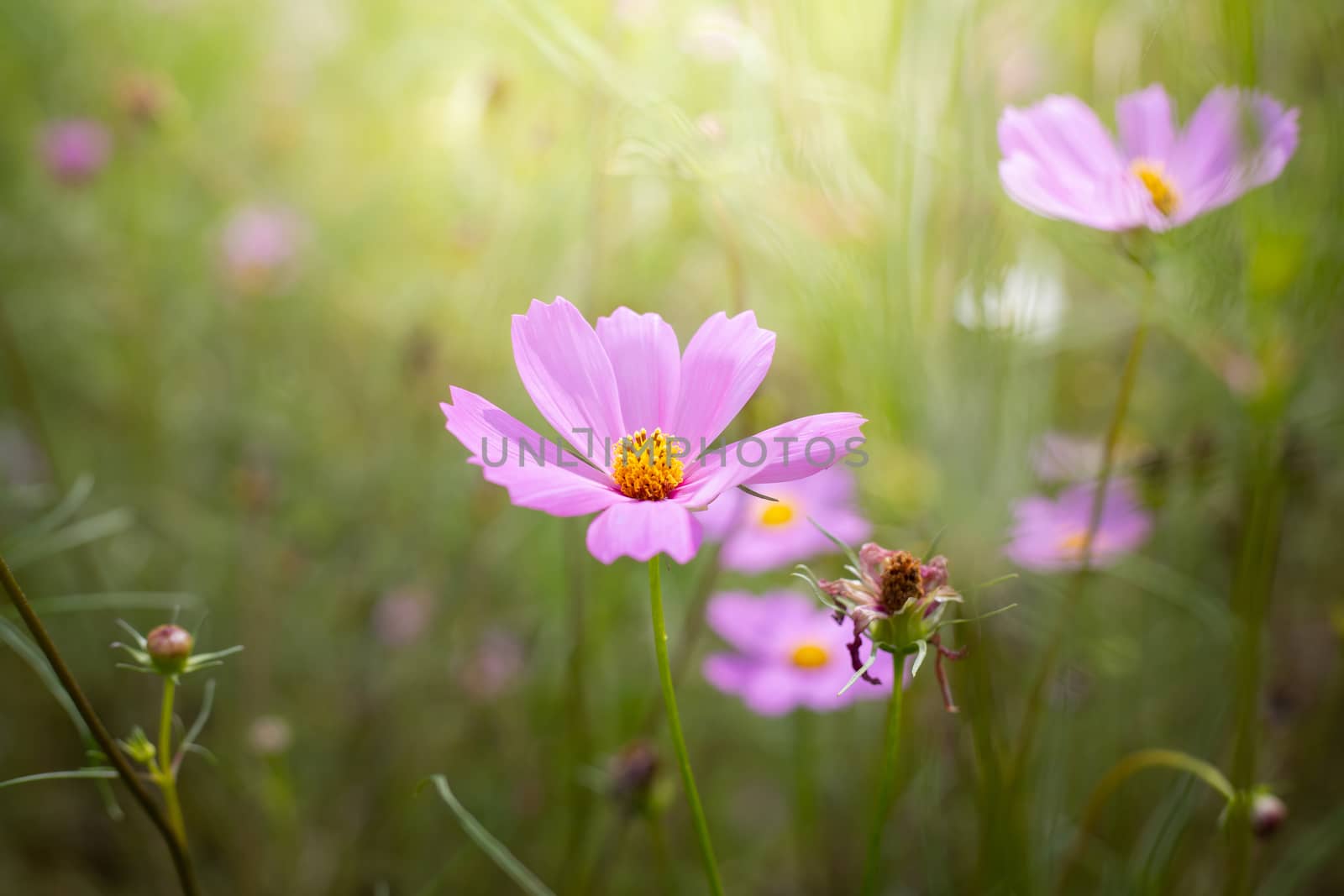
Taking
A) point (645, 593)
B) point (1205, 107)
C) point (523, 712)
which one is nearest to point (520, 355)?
point (1205, 107)

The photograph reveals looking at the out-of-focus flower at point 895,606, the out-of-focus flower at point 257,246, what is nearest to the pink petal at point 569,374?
the out-of-focus flower at point 895,606

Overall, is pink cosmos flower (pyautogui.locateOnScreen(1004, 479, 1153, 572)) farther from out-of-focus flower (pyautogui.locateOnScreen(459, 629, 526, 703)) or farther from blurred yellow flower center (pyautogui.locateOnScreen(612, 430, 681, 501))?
out-of-focus flower (pyautogui.locateOnScreen(459, 629, 526, 703))

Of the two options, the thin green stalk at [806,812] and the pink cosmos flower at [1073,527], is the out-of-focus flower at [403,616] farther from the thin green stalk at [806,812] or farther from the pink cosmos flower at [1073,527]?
the pink cosmos flower at [1073,527]

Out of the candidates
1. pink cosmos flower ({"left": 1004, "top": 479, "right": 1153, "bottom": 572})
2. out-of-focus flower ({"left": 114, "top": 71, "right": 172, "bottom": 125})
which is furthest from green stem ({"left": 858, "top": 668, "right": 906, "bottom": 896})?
out-of-focus flower ({"left": 114, "top": 71, "right": 172, "bottom": 125})

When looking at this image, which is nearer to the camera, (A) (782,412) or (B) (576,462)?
(B) (576,462)

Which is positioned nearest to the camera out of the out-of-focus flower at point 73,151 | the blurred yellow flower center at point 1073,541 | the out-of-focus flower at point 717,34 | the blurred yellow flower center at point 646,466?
the blurred yellow flower center at point 646,466

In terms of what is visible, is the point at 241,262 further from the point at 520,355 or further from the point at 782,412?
the point at 520,355
